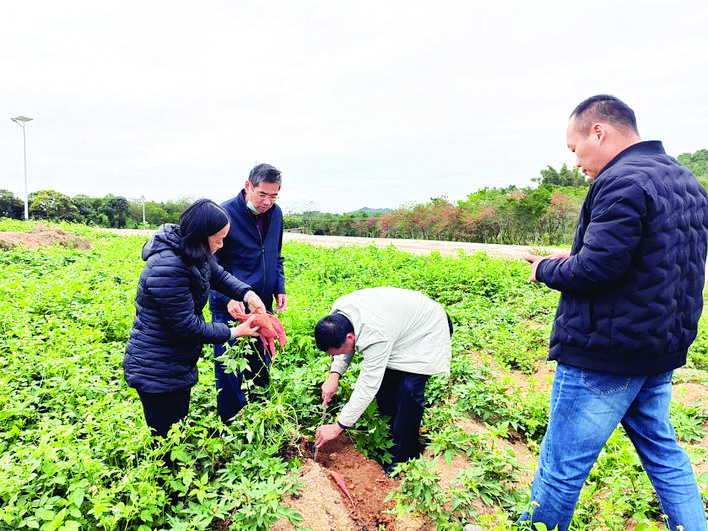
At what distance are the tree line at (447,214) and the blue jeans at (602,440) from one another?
720 inches

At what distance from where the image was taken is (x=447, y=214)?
90.7 feet

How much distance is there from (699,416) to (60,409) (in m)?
4.44

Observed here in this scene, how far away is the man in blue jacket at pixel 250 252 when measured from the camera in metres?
2.89

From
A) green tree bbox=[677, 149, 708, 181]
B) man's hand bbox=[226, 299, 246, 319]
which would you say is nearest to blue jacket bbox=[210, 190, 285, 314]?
man's hand bbox=[226, 299, 246, 319]

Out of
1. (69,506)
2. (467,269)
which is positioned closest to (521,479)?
(69,506)

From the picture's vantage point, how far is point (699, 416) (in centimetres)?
324

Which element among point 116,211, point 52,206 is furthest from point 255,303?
point 116,211

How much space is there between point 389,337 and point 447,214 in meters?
26.0

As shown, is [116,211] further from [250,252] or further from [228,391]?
[228,391]

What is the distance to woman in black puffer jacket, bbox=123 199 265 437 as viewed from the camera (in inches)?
79.7

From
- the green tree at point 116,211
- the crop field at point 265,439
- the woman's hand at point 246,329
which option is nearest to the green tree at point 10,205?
the green tree at point 116,211

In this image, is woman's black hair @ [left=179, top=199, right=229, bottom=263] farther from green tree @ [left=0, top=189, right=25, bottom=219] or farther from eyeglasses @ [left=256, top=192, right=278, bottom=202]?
green tree @ [left=0, top=189, right=25, bottom=219]

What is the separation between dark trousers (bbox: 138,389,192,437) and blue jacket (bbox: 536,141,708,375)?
1.84 metres

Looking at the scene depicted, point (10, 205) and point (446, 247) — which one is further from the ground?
point (10, 205)
